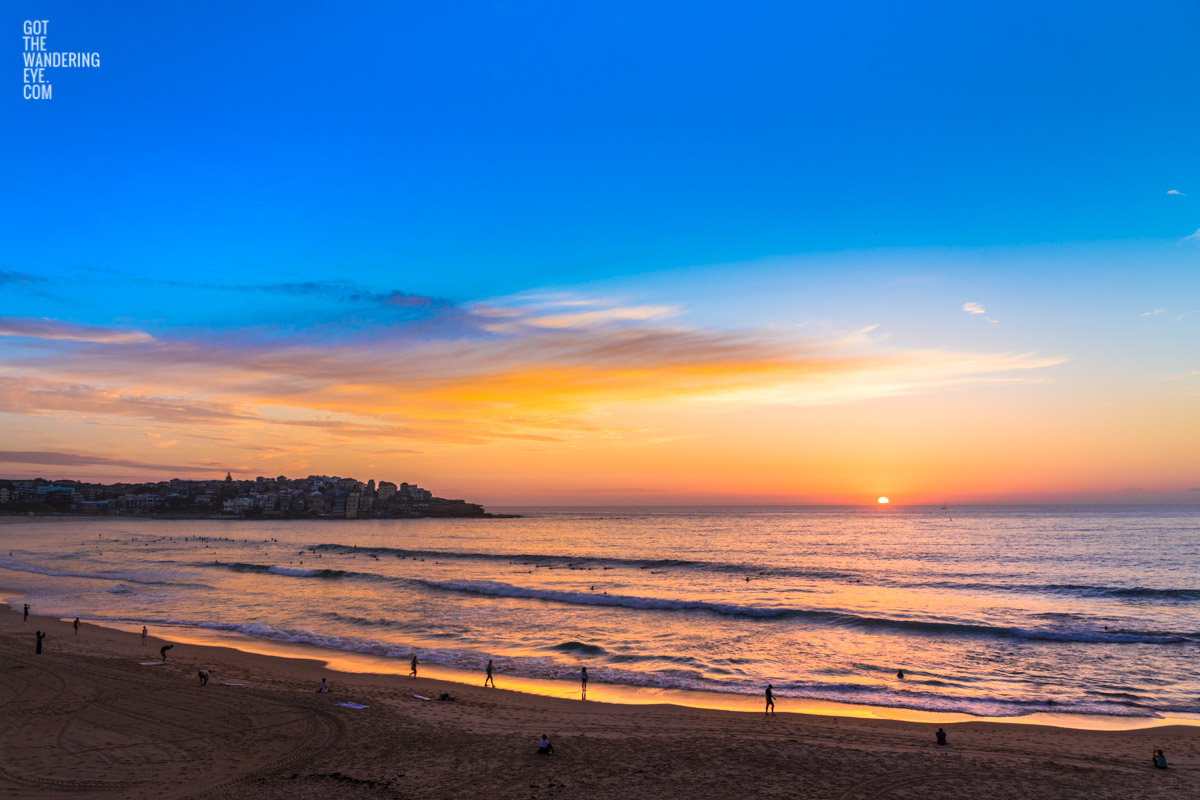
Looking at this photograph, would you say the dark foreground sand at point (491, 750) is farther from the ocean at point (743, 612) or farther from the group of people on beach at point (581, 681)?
the ocean at point (743, 612)

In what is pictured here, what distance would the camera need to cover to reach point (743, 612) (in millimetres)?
40094

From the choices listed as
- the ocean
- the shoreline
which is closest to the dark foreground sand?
the shoreline

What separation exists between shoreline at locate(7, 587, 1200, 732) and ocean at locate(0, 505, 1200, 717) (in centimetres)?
69

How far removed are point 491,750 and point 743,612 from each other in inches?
1057

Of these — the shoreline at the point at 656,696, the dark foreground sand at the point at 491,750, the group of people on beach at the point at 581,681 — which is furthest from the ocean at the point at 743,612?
the dark foreground sand at the point at 491,750

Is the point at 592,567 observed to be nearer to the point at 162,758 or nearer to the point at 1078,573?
the point at 1078,573

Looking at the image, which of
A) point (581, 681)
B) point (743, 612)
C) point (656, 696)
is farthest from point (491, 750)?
point (743, 612)

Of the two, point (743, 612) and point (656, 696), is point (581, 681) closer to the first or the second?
point (656, 696)

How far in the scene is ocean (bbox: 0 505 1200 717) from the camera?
25188 mm

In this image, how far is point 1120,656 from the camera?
2859cm

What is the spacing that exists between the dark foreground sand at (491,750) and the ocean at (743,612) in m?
4.63

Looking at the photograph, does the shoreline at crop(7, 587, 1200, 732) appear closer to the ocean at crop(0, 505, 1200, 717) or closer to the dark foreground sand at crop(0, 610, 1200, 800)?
the ocean at crop(0, 505, 1200, 717)

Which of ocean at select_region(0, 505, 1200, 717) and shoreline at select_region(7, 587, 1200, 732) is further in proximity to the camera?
ocean at select_region(0, 505, 1200, 717)

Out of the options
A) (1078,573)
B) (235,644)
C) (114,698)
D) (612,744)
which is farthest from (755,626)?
(1078,573)
